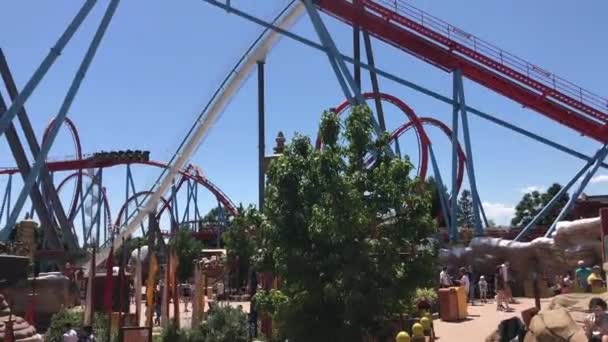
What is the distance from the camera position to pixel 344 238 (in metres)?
7.81

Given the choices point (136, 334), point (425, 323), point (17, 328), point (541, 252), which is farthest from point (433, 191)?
point (541, 252)

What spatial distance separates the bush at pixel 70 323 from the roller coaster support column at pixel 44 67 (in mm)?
9349

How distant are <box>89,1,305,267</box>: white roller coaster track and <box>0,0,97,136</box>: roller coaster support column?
17.5 ft

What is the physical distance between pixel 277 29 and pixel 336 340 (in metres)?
13.6

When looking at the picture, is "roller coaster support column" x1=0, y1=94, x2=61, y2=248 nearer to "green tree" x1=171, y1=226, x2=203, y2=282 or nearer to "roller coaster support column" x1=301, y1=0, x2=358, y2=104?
"green tree" x1=171, y1=226, x2=203, y2=282

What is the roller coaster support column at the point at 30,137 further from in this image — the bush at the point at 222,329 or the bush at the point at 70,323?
the bush at the point at 222,329

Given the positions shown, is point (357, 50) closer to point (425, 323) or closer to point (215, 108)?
point (215, 108)

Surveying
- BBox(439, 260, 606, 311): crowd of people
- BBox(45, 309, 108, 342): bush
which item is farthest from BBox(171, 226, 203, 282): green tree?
BBox(45, 309, 108, 342): bush

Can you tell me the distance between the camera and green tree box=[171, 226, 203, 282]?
32375 millimetres

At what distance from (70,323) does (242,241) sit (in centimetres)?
819

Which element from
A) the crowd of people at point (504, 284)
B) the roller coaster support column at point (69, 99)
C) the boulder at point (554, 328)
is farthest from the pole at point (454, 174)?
the boulder at point (554, 328)

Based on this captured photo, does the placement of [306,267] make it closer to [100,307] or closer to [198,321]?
[198,321]

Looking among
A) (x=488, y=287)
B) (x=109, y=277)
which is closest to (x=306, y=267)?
(x=109, y=277)

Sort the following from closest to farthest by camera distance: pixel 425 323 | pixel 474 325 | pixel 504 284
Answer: pixel 425 323, pixel 474 325, pixel 504 284
